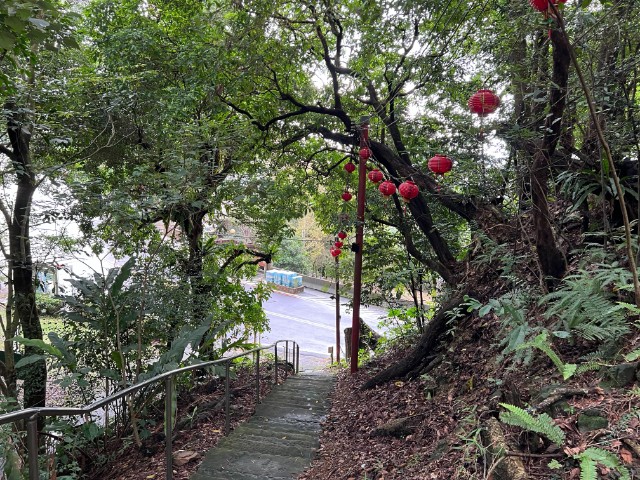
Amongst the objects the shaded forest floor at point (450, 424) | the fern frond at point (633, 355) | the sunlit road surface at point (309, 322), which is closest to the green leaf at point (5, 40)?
the shaded forest floor at point (450, 424)

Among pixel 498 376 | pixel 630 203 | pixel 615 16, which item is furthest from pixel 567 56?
pixel 498 376

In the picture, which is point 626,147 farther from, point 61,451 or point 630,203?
point 61,451

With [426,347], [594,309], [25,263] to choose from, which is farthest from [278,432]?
[25,263]

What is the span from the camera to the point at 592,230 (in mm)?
3361

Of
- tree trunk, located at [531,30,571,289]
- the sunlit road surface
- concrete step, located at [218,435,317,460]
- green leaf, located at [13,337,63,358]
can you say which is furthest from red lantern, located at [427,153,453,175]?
the sunlit road surface

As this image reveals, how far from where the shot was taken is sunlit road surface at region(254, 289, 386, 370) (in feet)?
48.2

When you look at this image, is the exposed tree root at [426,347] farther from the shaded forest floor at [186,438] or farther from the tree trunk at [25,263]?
the tree trunk at [25,263]

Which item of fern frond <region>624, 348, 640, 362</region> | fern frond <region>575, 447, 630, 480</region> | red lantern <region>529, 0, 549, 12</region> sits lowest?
fern frond <region>575, 447, 630, 480</region>

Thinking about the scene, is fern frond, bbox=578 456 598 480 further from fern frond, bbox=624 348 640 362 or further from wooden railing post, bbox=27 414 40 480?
wooden railing post, bbox=27 414 40 480

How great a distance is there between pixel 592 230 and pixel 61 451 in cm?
531

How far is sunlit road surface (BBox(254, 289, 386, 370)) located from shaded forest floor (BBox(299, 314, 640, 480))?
8.95 m

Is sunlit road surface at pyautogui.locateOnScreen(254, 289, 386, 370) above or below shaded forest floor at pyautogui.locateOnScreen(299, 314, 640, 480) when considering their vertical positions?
below

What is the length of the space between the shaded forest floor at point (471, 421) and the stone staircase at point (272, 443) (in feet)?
0.62

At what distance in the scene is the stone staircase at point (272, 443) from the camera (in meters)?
3.08
